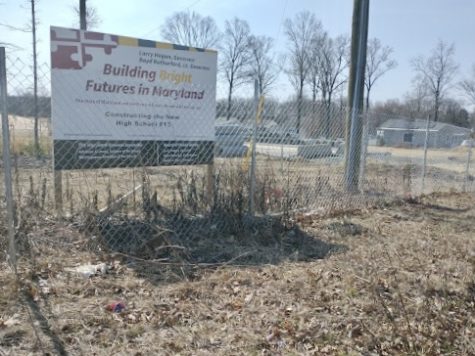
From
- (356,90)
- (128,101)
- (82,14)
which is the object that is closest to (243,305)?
(128,101)

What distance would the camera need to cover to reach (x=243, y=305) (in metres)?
3.83

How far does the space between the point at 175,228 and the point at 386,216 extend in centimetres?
403

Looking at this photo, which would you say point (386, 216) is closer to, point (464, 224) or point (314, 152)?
point (464, 224)

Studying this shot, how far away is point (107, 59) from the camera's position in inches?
203

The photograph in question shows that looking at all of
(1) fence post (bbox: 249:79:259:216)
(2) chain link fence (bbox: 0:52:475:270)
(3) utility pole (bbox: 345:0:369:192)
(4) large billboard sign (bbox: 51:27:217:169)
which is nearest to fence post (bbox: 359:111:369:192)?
(3) utility pole (bbox: 345:0:369:192)

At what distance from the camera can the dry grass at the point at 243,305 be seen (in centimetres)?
316

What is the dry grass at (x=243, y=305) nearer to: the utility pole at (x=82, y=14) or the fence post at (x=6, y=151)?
the fence post at (x=6, y=151)

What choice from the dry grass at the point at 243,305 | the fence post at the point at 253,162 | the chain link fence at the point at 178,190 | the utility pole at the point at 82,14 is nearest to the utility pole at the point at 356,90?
the chain link fence at the point at 178,190

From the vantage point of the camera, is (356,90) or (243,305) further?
(356,90)

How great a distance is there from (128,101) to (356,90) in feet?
18.4

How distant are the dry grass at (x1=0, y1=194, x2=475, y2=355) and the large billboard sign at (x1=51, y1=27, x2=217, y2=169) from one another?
105 centimetres

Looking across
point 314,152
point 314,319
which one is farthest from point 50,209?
point 314,152

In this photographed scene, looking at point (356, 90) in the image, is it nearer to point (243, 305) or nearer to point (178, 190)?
point (178, 190)

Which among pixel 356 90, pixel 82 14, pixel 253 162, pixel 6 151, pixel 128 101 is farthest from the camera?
pixel 82 14
